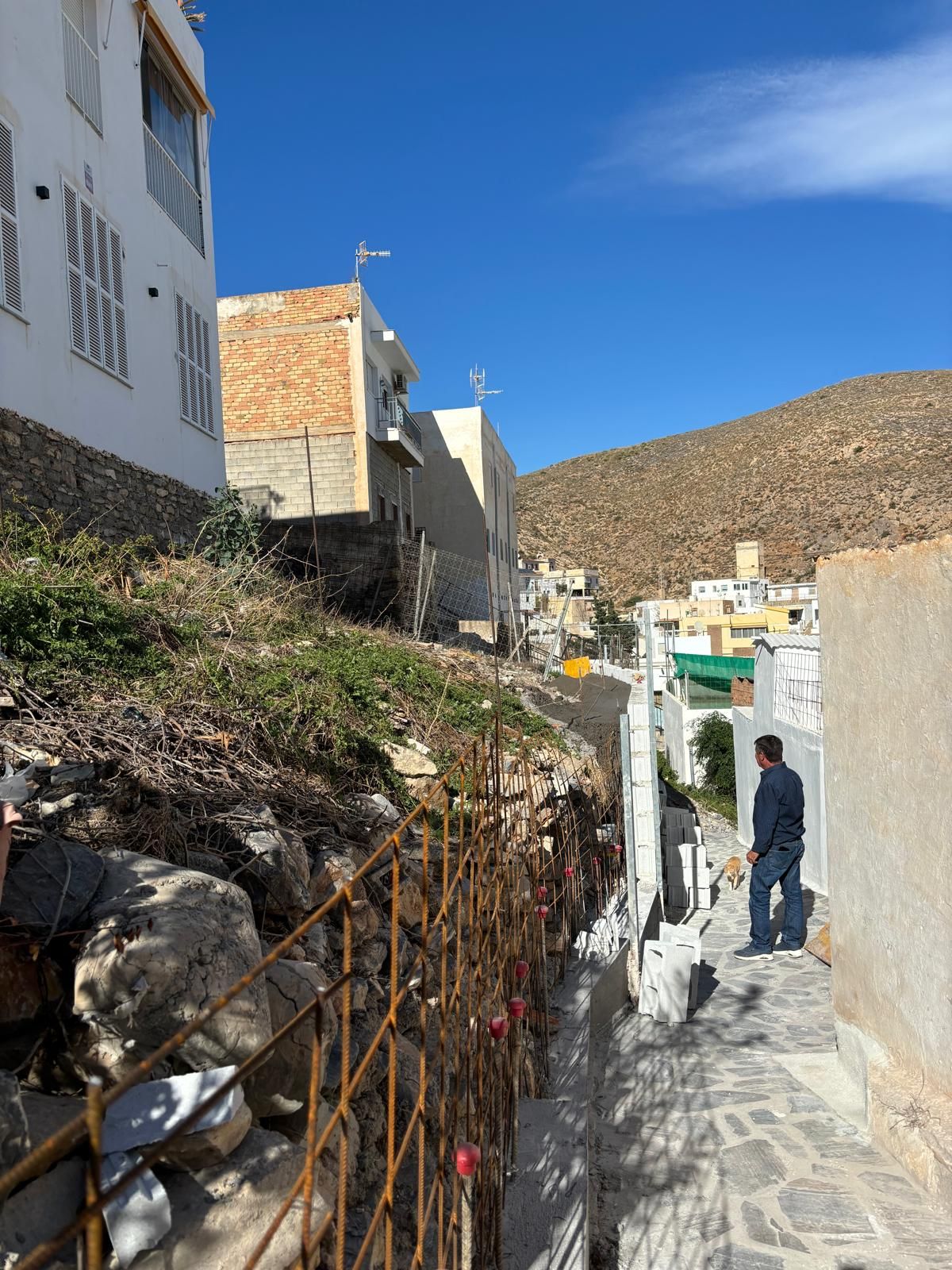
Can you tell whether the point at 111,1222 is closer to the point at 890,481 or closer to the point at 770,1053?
the point at 770,1053

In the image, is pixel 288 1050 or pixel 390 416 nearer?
pixel 288 1050

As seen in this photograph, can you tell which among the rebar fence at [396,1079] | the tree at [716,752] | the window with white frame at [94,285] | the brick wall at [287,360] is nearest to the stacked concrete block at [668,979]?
the rebar fence at [396,1079]

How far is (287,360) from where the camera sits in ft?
65.5

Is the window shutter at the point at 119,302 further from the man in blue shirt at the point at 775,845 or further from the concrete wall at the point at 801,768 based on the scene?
the concrete wall at the point at 801,768

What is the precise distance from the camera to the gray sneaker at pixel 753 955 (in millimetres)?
7273

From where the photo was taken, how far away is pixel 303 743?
5.32m

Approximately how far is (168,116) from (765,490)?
56.8 m

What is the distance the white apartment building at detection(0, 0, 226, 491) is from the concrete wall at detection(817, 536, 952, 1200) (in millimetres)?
6961

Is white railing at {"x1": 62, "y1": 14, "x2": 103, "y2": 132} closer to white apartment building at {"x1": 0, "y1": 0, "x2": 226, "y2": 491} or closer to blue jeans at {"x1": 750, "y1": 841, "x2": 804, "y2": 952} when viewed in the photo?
white apartment building at {"x1": 0, "y1": 0, "x2": 226, "y2": 491}

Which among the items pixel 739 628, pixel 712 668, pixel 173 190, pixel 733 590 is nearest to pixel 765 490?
pixel 733 590

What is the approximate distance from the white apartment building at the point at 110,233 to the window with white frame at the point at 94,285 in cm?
2

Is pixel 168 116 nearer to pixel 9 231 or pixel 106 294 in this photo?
pixel 106 294

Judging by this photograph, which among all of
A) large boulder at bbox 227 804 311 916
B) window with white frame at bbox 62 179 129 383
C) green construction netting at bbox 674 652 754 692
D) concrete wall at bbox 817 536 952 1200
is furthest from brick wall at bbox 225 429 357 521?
large boulder at bbox 227 804 311 916

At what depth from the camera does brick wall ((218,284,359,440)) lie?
1964 centimetres
